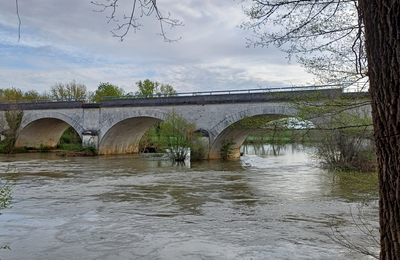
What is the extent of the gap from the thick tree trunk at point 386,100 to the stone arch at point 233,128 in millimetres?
14878

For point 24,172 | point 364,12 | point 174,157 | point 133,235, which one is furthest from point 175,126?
point 364,12

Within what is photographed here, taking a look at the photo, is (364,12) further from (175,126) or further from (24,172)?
(175,126)

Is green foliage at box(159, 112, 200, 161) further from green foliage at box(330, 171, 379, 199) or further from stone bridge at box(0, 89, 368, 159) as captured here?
green foliage at box(330, 171, 379, 199)

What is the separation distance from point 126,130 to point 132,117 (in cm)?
323

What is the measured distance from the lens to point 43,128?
28828mm

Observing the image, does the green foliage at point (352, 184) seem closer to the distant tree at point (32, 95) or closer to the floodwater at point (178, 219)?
the floodwater at point (178, 219)

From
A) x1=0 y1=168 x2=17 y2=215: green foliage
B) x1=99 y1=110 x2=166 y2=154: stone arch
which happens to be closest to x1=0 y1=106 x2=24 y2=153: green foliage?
x1=99 y1=110 x2=166 y2=154: stone arch

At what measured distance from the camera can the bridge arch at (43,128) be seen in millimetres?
25141

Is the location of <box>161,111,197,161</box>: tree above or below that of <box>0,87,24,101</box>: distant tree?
below

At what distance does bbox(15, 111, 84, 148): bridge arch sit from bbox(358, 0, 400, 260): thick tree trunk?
23629mm

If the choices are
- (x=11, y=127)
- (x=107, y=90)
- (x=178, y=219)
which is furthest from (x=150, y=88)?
(x=178, y=219)

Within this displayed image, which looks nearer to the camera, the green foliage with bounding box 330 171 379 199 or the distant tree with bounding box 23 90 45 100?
the green foliage with bounding box 330 171 379 199

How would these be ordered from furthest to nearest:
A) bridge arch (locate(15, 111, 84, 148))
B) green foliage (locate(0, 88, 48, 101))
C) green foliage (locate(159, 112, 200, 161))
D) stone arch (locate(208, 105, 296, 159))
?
green foliage (locate(0, 88, 48, 101)) → bridge arch (locate(15, 111, 84, 148)) → green foliage (locate(159, 112, 200, 161)) → stone arch (locate(208, 105, 296, 159))

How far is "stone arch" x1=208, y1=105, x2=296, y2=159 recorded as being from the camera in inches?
702
